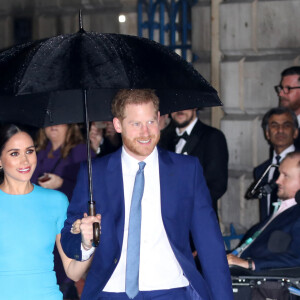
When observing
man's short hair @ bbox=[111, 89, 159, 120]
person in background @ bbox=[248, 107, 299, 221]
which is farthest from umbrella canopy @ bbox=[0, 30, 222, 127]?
person in background @ bbox=[248, 107, 299, 221]

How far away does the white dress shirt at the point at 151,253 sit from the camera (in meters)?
4.69

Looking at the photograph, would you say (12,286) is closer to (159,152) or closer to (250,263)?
(159,152)

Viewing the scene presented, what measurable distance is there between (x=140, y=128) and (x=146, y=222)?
483 millimetres

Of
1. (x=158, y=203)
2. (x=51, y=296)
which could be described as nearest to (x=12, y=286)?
(x=51, y=296)

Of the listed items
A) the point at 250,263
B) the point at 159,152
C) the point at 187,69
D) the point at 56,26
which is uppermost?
the point at 56,26

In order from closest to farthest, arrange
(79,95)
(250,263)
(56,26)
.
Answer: (79,95) < (250,263) < (56,26)

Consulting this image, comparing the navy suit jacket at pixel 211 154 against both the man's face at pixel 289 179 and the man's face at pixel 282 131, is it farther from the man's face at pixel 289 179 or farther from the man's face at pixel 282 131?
the man's face at pixel 289 179

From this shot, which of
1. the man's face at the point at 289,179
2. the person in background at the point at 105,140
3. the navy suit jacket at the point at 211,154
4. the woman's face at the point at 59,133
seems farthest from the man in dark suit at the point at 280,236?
the person in background at the point at 105,140

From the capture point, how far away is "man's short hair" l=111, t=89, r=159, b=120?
189 inches

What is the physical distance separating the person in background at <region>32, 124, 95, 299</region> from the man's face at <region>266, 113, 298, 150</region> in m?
1.66

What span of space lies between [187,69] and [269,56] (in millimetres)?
5119

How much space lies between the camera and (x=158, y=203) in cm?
482

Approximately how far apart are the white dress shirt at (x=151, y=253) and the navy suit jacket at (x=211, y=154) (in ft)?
10.9

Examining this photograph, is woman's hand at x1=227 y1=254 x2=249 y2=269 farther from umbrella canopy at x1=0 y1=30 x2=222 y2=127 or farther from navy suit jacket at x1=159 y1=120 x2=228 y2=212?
navy suit jacket at x1=159 y1=120 x2=228 y2=212
